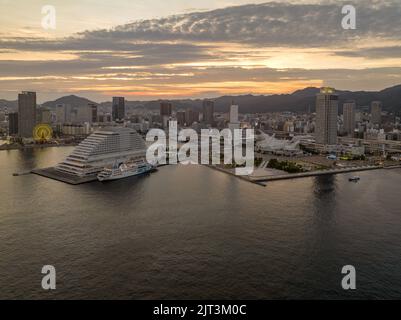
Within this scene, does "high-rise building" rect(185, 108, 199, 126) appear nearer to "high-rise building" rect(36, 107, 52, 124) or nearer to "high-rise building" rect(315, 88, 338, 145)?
"high-rise building" rect(36, 107, 52, 124)

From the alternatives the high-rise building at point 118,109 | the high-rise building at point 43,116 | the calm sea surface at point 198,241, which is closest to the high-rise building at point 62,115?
the high-rise building at point 118,109

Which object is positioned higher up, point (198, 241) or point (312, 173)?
point (312, 173)

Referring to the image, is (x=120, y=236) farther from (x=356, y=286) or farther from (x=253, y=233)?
(x=356, y=286)

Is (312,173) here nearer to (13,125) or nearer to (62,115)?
(13,125)

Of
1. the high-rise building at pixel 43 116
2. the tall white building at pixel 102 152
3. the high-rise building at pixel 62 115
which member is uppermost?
the high-rise building at pixel 62 115

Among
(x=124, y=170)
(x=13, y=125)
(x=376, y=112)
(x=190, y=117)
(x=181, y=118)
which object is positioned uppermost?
(x=376, y=112)

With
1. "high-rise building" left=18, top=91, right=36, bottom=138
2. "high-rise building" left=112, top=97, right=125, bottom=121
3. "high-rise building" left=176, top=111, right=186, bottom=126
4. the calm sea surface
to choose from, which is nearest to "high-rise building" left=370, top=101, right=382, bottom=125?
"high-rise building" left=176, top=111, right=186, bottom=126

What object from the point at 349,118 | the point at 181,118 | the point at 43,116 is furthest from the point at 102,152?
the point at 181,118

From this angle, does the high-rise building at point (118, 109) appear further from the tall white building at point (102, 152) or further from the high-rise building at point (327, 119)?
the tall white building at point (102, 152)
